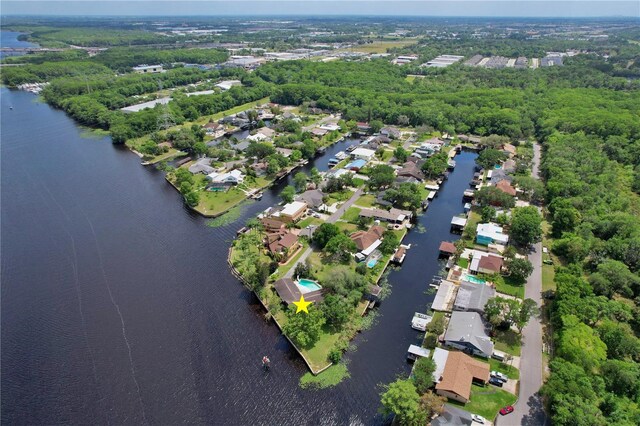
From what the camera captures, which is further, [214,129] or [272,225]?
[214,129]

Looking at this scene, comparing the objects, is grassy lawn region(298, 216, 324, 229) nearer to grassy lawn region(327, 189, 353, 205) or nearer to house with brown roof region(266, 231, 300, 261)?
house with brown roof region(266, 231, 300, 261)

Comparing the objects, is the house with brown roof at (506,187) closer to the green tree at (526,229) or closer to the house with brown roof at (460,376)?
the green tree at (526,229)

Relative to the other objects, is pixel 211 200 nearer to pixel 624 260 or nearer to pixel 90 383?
pixel 90 383

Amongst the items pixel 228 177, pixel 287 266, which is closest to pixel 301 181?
pixel 228 177

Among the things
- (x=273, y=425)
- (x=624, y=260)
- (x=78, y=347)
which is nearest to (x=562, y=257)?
(x=624, y=260)

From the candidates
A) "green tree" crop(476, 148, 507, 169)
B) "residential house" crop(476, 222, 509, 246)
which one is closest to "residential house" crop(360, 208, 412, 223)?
"residential house" crop(476, 222, 509, 246)

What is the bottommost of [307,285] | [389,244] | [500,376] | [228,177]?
[500,376]

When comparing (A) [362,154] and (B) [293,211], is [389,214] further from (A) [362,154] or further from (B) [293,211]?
(A) [362,154]
